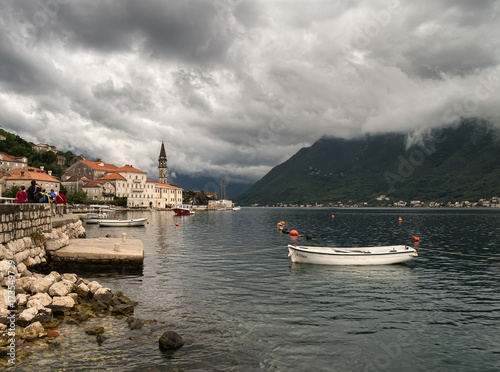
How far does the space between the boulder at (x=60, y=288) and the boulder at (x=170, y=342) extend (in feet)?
22.4

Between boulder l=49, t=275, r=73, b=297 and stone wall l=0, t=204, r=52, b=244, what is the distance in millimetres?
5662

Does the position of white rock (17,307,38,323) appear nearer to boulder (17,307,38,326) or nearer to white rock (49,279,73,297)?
boulder (17,307,38,326)

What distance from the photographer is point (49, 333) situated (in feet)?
41.1

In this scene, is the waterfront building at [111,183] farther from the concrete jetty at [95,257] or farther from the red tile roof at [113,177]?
the concrete jetty at [95,257]

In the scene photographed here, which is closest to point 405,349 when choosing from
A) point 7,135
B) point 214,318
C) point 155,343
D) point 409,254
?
point 214,318

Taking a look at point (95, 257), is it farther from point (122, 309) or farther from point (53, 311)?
point (122, 309)

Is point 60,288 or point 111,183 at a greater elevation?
point 111,183

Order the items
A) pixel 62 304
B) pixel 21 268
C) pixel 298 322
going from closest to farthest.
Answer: pixel 62 304
pixel 298 322
pixel 21 268

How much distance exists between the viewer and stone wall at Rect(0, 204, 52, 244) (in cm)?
1930

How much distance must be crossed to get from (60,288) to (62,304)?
1.48 metres

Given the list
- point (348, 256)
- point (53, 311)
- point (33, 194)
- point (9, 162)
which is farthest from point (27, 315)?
point (9, 162)

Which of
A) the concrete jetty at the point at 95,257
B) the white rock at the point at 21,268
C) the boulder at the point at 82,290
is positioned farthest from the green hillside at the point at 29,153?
the boulder at the point at 82,290

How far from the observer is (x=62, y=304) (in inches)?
583

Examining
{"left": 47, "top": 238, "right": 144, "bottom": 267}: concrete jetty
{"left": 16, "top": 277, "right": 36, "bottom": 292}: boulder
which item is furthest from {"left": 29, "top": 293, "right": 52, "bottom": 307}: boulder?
{"left": 47, "top": 238, "right": 144, "bottom": 267}: concrete jetty
